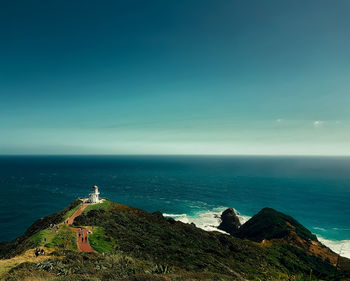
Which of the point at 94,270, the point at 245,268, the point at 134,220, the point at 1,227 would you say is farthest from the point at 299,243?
the point at 1,227

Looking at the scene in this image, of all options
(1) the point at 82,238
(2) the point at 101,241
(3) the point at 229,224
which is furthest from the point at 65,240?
(3) the point at 229,224

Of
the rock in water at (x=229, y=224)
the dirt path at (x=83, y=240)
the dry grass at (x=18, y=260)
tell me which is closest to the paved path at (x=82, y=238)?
the dirt path at (x=83, y=240)

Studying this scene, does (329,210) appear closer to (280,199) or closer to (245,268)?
(280,199)

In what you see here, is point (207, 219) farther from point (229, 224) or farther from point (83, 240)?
point (83, 240)

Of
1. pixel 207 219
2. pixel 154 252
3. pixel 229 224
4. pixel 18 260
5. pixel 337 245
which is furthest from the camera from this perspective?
pixel 207 219

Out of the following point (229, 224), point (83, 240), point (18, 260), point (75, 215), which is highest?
point (18, 260)

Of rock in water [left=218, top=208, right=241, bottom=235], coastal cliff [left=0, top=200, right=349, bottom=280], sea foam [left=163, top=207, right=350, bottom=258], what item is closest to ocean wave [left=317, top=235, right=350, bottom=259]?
sea foam [left=163, top=207, right=350, bottom=258]

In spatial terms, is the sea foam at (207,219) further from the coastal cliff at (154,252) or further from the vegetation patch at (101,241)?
the vegetation patch at (101,241)

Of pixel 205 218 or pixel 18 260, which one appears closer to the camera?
pixel 18 260
